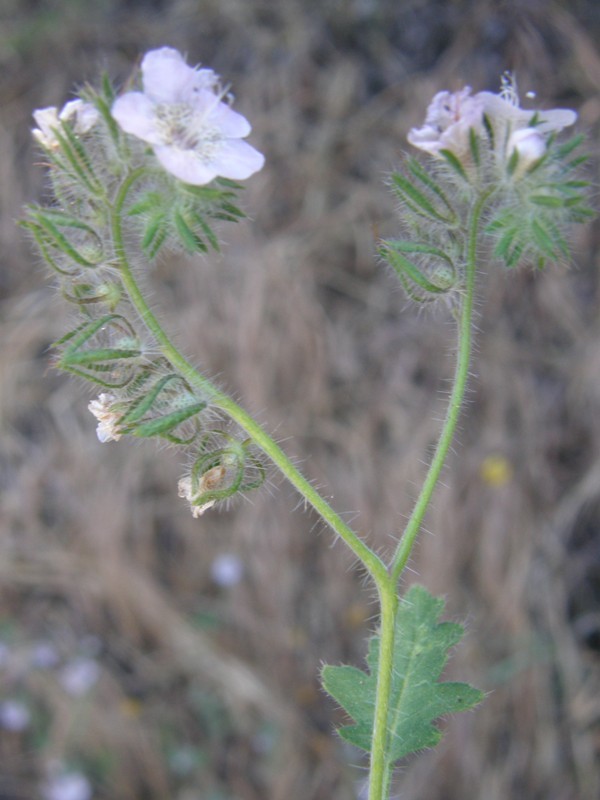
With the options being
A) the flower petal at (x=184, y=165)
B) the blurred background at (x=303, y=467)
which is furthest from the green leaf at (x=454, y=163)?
the blurred background at (x=303, y=467)

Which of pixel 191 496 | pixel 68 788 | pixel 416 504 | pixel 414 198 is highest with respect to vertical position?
pixel 414 198

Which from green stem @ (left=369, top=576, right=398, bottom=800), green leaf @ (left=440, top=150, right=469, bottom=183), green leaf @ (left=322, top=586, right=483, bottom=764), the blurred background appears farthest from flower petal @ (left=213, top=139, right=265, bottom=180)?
the blurred background

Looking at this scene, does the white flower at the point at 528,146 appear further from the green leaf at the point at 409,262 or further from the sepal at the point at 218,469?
the sepal at the point at 218,469

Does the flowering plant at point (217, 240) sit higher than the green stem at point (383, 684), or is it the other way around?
the flowering plant at point (217, 240)

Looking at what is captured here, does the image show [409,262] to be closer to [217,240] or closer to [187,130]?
[217,240]

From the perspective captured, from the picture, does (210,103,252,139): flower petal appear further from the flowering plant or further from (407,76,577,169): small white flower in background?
(407,76,577,169): small white flower in background

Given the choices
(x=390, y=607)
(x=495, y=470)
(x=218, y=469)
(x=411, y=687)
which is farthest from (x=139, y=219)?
(x=495, y=470)
